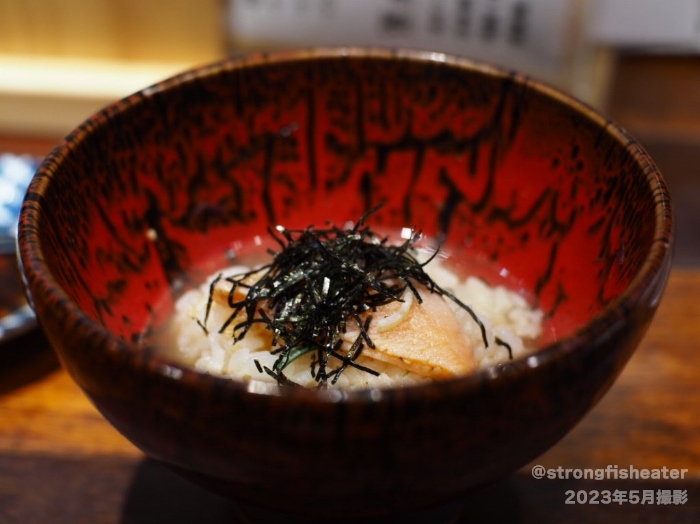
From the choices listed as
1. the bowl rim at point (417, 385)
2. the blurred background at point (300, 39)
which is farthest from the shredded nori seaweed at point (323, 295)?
the blurred background at point (300, 39)

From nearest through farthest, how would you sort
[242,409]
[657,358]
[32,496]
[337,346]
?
[242,409] → [337,346] → [32,496] → [657,358]

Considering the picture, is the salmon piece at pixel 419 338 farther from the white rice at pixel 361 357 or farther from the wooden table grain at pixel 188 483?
the wooden table grain at pixel 188 483

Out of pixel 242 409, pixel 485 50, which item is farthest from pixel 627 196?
pixel 485 50

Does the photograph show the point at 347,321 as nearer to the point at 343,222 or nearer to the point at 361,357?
the point at 361,357

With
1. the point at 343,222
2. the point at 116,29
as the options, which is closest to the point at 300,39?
the point at 116,29

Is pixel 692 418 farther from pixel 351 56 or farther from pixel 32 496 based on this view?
pixel 32 496

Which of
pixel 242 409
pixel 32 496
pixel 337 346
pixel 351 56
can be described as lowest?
pixel 32 496
